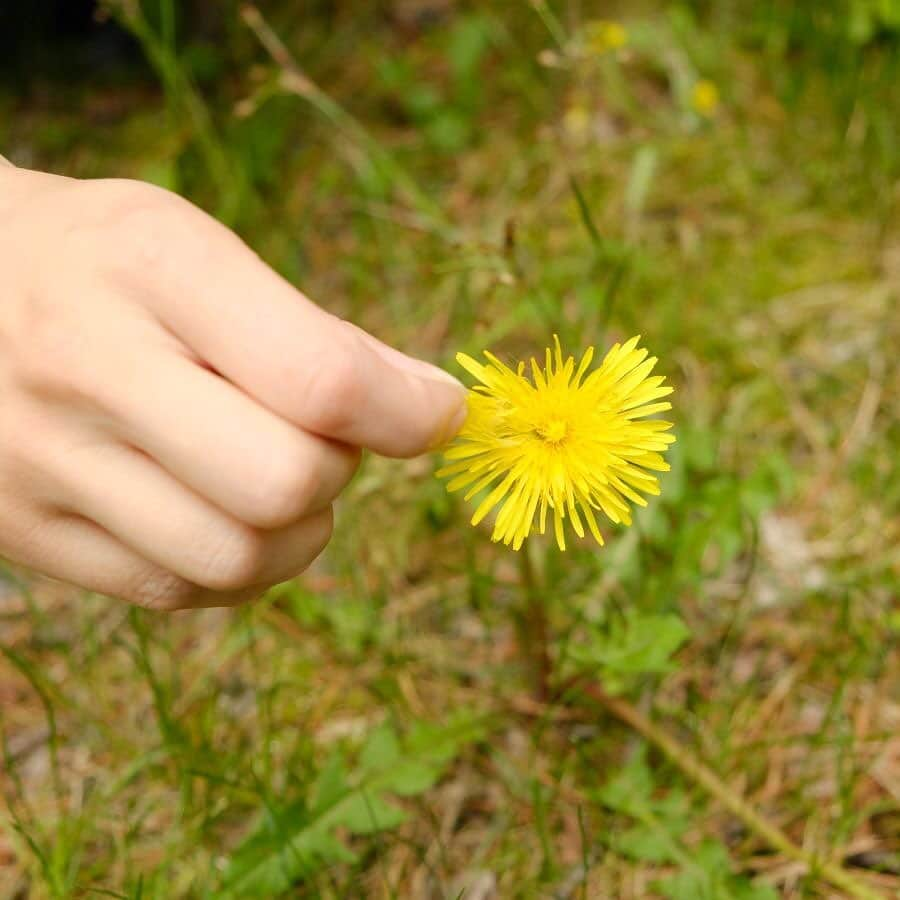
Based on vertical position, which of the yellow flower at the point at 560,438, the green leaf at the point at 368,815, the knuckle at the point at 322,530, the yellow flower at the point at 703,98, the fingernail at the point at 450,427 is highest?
the yellow flower at the point at 703,98

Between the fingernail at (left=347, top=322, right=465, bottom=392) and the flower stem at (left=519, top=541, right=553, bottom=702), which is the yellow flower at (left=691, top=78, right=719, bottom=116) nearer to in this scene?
the flower stem at (left=519, top=541, right=553, bottom=702)

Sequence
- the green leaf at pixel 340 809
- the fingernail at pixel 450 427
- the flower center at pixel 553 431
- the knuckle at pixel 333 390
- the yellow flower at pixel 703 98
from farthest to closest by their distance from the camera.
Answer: the yellow flower at pixel 703 98
the green leaf at pixel 340 809
the flower center at pixel 553 431
the fingernail at pixel 450 427
the knuckle at pixel 333 390

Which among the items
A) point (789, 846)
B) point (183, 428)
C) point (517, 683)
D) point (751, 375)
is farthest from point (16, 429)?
point (751, 375)

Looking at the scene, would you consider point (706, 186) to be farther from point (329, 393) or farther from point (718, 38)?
point (329, 393)

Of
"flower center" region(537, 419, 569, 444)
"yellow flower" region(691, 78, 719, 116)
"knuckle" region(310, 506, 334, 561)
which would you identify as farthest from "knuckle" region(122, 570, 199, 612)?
"yellow flower" region(691, 78, 719, 116)

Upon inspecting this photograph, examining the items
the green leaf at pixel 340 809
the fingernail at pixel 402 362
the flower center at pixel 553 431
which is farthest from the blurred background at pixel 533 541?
the flower center at pixel 553 431

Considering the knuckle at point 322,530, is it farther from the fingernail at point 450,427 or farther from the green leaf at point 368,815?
the green leaf at point 368,815
